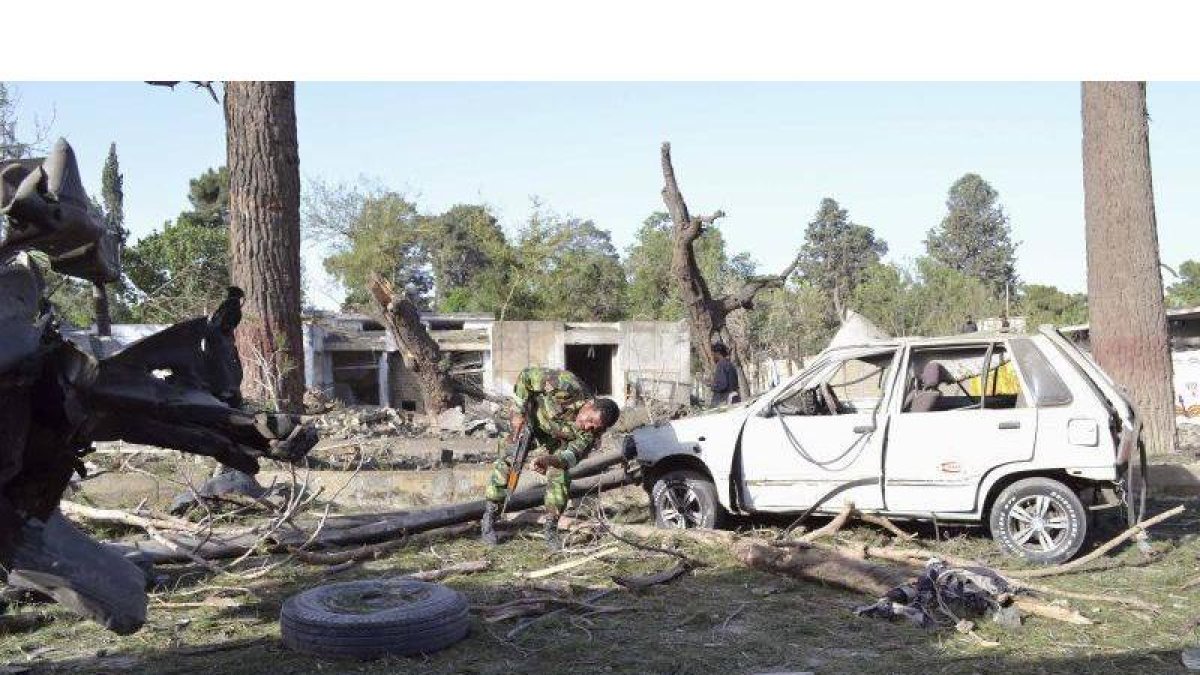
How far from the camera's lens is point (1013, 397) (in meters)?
8.88

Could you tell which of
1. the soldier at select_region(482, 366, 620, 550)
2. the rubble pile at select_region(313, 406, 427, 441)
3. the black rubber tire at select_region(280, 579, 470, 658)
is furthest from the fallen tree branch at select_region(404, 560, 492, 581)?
the rubble pile at select_region(313, 406, 427, 441)

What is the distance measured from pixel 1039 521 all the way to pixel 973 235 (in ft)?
244

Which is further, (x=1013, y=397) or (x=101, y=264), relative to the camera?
(x=1013, y=397)

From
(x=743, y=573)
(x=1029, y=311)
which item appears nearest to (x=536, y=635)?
(x=743, y=573)

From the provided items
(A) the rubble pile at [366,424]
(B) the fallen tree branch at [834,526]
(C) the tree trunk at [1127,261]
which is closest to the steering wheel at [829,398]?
(B) the fallen tree branch at [834,526]

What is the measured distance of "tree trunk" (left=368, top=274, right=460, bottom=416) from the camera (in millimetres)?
16548

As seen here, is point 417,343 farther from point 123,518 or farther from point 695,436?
point 695,436

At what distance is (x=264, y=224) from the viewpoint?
1203 cm

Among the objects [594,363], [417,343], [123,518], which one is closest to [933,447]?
[123,518]

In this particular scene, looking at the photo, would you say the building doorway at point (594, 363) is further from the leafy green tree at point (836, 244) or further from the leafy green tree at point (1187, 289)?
the leafy green tree at point (836, 244)

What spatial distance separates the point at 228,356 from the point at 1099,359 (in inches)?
472

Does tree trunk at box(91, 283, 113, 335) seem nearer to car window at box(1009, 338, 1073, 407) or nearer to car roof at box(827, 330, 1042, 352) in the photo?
car roof at box(827, 330, 1042, 352)

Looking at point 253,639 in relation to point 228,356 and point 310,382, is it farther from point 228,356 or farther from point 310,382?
point 310,382

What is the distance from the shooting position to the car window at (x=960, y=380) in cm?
838
